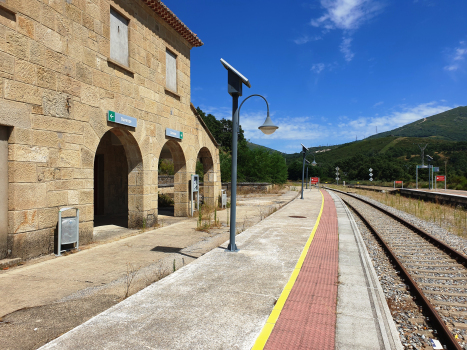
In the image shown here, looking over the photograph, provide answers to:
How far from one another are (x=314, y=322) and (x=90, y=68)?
8.13 m

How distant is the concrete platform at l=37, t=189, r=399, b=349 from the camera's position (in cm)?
330

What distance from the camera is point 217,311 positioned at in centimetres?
401

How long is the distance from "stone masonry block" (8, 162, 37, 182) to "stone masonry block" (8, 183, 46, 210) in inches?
4.3

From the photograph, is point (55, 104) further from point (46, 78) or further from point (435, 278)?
point (435, 278)

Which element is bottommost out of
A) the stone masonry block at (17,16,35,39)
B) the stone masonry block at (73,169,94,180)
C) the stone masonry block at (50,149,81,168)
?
the stone masonry block at (73,169,94,180)

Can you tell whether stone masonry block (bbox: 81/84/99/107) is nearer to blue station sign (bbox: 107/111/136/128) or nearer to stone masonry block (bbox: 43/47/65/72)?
blue station sign (bbox: 107/111/136/128)

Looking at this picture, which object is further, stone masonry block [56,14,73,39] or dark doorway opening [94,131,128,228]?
dark doorway opening [94,131,128,228]

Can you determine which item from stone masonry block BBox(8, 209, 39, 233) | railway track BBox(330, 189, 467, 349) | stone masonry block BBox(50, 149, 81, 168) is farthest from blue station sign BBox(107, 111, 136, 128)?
railway track BBox(330, 189, 467, 349)

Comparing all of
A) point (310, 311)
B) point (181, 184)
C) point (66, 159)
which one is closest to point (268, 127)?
point (310, 311)

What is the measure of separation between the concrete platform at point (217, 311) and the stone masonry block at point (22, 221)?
354cm

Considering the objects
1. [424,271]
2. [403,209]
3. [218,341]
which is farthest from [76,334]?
[403,209]

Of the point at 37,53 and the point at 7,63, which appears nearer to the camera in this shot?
the point at 7,63

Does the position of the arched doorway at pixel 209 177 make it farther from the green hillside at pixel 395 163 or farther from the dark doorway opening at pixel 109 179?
the green hillside at pixel 395 163

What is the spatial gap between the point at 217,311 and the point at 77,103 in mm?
6467
